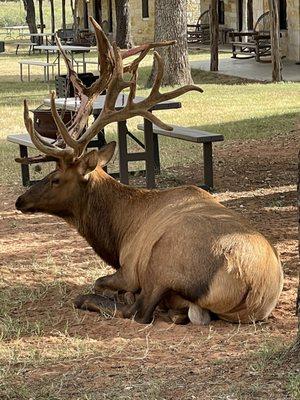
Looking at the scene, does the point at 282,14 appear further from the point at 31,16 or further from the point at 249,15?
the point at 31,16

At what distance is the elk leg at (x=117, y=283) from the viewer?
21.4 ft

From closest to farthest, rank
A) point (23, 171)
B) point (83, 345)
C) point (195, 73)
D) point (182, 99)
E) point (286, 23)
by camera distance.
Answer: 1. point (83, 345)
2. point (23, 171)
3. point (182, 99)
4. point (195, 73)
5. point (286, 23)

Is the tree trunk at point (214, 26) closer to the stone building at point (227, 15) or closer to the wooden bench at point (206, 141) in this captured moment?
the stone building at point (227, 15)

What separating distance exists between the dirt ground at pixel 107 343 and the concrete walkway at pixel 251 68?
596 inches

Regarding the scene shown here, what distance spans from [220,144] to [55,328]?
26.6 feet

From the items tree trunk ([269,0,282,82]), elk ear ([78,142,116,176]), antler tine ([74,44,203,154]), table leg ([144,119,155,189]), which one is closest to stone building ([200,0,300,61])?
tree trunk ([269,0,282,82])

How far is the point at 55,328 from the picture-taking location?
20.1 ft

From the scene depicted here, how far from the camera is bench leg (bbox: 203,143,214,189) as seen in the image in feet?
34.5

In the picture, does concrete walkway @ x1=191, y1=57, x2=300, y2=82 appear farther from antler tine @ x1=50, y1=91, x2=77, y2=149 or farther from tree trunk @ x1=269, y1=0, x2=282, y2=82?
antler tine @ x1=50, y1=91, x2=77, y2=149

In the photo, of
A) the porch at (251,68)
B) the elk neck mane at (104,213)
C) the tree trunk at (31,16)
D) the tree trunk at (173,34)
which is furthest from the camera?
the tree trunk at (31,16)

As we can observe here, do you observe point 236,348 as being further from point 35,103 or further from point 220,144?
point 35,103

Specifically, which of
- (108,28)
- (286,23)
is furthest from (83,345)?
(108,28)

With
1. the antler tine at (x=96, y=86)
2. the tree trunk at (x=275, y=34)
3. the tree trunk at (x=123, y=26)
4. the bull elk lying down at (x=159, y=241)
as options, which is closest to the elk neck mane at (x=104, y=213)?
the bull elk lying down at (x=159, y=241)

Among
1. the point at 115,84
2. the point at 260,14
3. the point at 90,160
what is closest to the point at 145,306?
the point at 90,160
